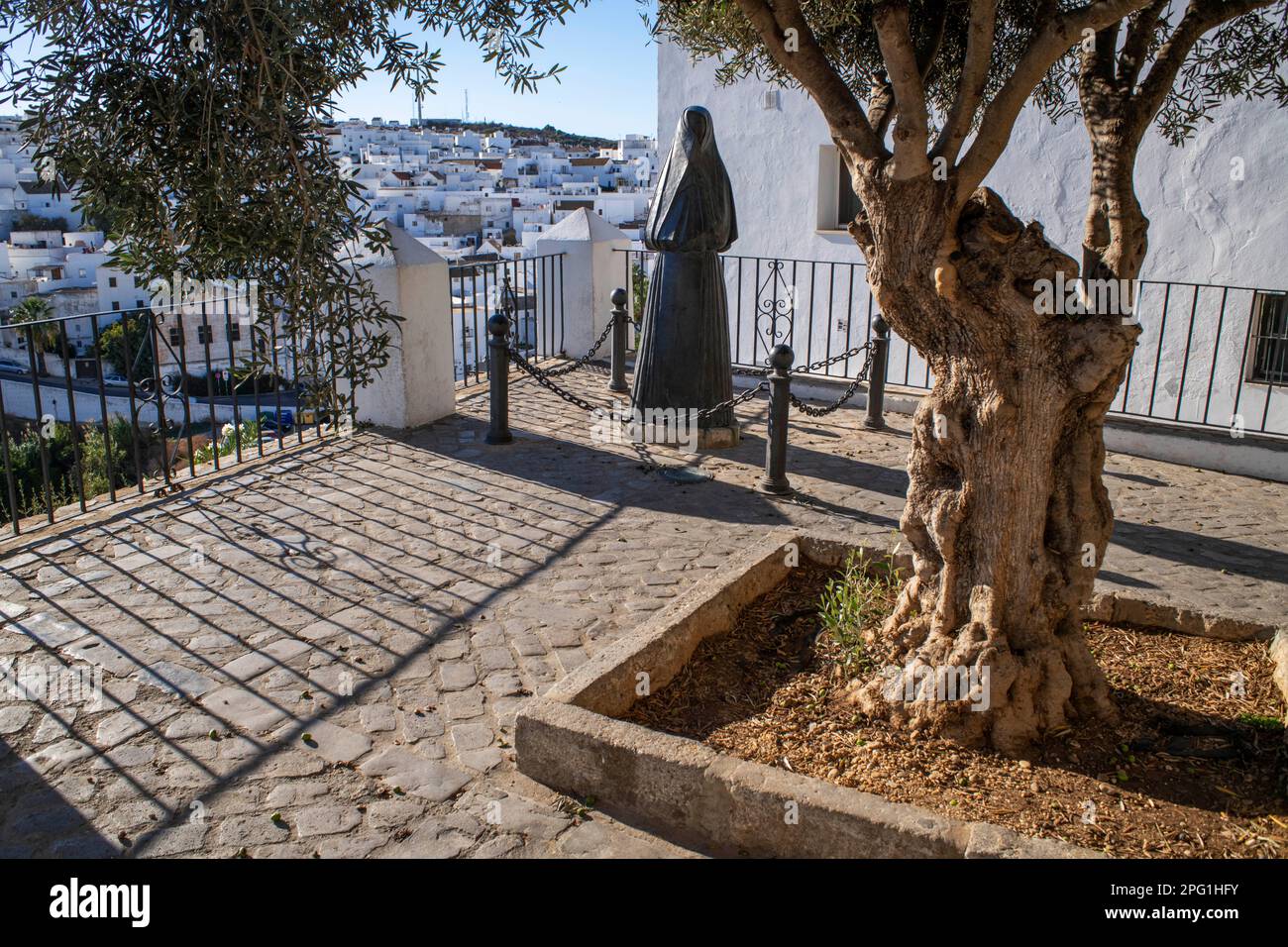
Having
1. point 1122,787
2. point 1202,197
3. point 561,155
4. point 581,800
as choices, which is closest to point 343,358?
point 581,800

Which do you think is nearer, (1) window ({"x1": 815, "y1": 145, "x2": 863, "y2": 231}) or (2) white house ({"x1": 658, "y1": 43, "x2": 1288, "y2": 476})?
(2) white house ({"x1": 658, "y1": 43, "x2": 1288, "y2": 476})

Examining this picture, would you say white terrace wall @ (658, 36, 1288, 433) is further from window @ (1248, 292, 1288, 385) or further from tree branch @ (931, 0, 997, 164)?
tree branch @ (931, 0, 997, 164)

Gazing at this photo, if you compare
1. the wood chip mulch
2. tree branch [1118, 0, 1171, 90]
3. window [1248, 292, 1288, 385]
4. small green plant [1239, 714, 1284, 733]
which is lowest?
the wood chip mulch

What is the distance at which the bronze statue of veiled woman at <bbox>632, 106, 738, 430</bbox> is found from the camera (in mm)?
7809

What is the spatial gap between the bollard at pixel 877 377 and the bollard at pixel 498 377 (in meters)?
3.07

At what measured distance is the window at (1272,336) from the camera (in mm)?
9195

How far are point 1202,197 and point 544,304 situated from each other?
6421mm

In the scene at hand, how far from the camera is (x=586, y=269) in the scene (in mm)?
11164

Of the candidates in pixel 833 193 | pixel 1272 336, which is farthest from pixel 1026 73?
pixel 833 193

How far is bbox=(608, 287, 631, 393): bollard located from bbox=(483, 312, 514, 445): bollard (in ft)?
6.26
